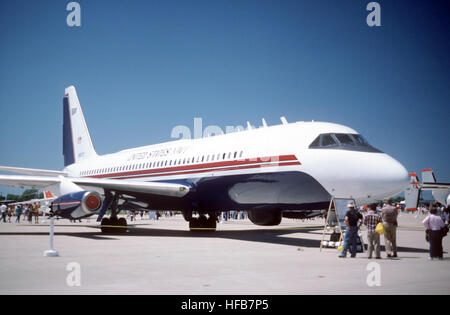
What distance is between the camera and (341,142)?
603 inches

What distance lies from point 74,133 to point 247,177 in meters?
18.4

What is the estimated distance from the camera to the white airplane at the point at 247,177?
14406mm

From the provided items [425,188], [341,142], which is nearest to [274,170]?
[341,142]

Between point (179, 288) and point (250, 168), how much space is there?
32.9 ft

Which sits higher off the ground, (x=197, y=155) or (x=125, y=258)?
(x=197, y=155)

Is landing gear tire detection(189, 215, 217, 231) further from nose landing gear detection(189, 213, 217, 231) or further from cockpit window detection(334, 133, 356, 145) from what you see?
cockpit window detection(334, 133, 356, 145)

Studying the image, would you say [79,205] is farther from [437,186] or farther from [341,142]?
[437,186]

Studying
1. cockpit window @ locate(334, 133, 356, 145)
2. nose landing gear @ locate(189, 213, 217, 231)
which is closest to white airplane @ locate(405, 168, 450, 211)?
nose landing gear @ locate(189, 213, 217, 231)

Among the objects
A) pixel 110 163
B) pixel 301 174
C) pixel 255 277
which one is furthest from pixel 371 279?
pixel 110 163

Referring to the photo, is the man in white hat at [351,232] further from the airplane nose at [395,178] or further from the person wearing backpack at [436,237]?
the person wearing backpack at [436,237]

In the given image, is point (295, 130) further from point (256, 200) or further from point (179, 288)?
point (179, 288)

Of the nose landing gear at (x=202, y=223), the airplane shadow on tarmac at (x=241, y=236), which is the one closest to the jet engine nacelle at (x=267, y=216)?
the airplane shadow on tarmac at (x=241, y=236)

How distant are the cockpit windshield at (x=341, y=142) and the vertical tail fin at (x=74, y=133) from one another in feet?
63.4

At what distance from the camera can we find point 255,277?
28.5ft
